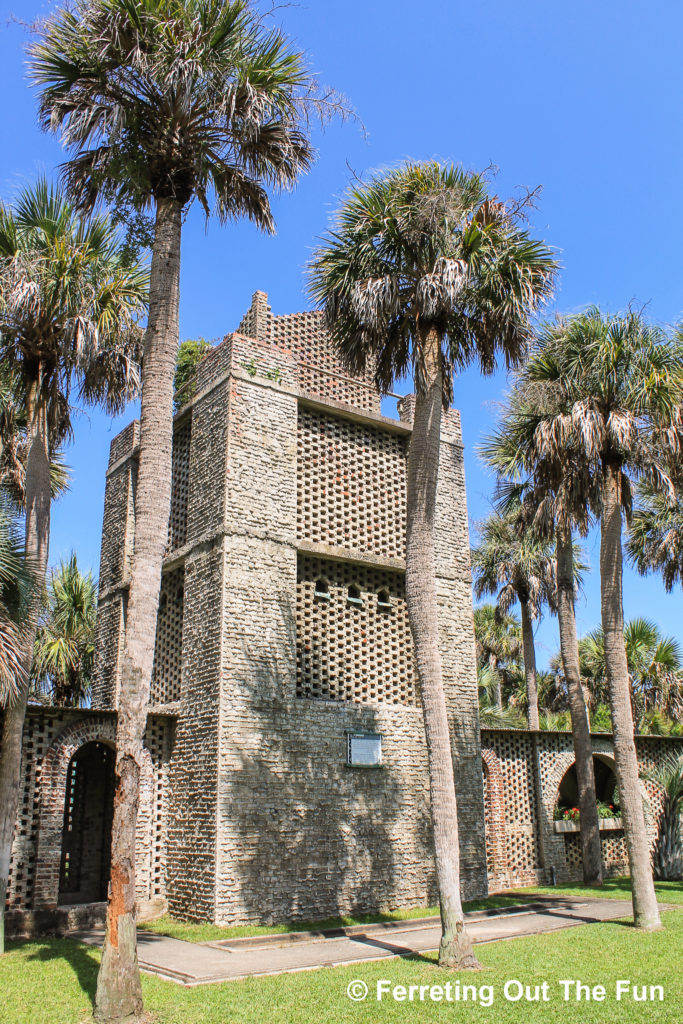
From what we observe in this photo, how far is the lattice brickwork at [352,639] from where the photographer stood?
589 inches

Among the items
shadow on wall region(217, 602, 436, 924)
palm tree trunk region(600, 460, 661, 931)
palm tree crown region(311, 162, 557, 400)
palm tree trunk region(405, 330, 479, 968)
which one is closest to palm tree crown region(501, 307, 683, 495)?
palm tree trunk region(600, 460, 661, 931)

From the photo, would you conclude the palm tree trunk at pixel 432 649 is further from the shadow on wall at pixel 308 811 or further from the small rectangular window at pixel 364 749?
the small rectangular window at pixel 364 749

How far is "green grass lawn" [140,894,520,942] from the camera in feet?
37.8

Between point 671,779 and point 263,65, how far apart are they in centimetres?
1790

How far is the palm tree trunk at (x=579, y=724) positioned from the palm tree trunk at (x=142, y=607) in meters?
10.8

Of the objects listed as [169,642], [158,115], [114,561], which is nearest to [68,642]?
[114,561]

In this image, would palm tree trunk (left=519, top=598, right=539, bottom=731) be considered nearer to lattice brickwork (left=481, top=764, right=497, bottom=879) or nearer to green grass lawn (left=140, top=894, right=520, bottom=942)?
lattice brickwork (left=481, top=764, right=497, bottom=879)

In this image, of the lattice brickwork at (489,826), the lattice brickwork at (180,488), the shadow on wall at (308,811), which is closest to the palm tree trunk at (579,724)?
the lattice brickwork at (489,826)

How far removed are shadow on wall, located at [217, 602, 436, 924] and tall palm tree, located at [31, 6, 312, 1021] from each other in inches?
225

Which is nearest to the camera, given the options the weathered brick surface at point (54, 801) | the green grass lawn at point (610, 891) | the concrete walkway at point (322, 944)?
the concrete walkway at point (322, 944)

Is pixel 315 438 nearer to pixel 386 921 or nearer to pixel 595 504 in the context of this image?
pixel 595 504

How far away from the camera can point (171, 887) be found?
1325cm

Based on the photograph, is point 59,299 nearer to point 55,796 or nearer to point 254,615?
point 254,615

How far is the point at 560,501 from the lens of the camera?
→ 49.0 feet
